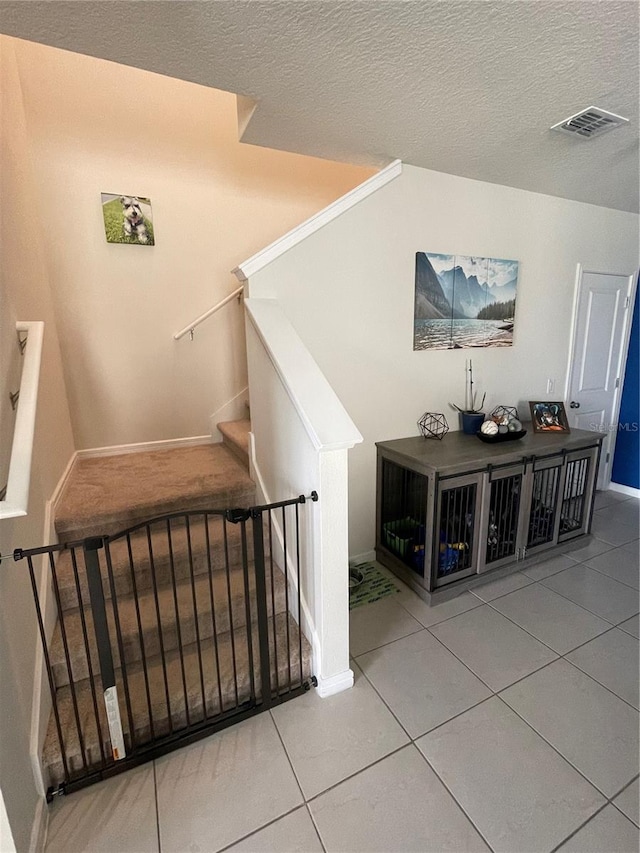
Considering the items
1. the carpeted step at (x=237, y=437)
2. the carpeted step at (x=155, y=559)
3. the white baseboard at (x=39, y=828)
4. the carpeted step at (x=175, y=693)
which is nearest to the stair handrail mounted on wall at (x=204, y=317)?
the carpeted step at (x=237, y=437)

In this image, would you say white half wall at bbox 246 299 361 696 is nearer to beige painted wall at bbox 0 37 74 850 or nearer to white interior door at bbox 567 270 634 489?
beige painted wall at bbox 0 37 74 850

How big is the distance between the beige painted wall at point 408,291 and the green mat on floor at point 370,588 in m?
0.17

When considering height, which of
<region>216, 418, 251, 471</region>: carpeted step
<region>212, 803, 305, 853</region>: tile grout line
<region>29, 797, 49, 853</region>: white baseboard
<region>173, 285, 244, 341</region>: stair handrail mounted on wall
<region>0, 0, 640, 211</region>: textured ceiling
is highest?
<region>0, 0, 640, 211</region>: textured ceiling

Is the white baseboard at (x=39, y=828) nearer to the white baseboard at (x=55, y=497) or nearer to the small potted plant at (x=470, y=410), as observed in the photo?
the white baseboard at (x=55, y=497)

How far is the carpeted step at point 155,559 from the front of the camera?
1807 millimetres

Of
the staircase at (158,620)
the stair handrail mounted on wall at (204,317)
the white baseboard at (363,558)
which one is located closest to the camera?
the staircase at (158,620)

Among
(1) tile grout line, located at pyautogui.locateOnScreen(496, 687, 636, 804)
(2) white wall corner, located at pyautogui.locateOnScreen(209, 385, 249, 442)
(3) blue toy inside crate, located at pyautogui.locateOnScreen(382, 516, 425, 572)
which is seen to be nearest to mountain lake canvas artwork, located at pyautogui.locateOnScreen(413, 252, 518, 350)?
(3) blue toy inside crate, located at pyautogui.locateOnScreen(382, 516, 425, 572)

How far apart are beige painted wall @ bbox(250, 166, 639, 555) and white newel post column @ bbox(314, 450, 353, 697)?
97cm

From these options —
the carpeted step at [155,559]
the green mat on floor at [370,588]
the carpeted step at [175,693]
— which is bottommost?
the green mat on floor at [370,588]

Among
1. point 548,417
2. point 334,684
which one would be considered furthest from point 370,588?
point 548,417

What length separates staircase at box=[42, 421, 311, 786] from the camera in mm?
1479

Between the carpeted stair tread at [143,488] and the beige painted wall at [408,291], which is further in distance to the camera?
the beige painted wall at [408,291]

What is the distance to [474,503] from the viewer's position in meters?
2.41

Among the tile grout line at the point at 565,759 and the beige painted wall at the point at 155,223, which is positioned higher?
the beige painted wall at the point at 155,223
